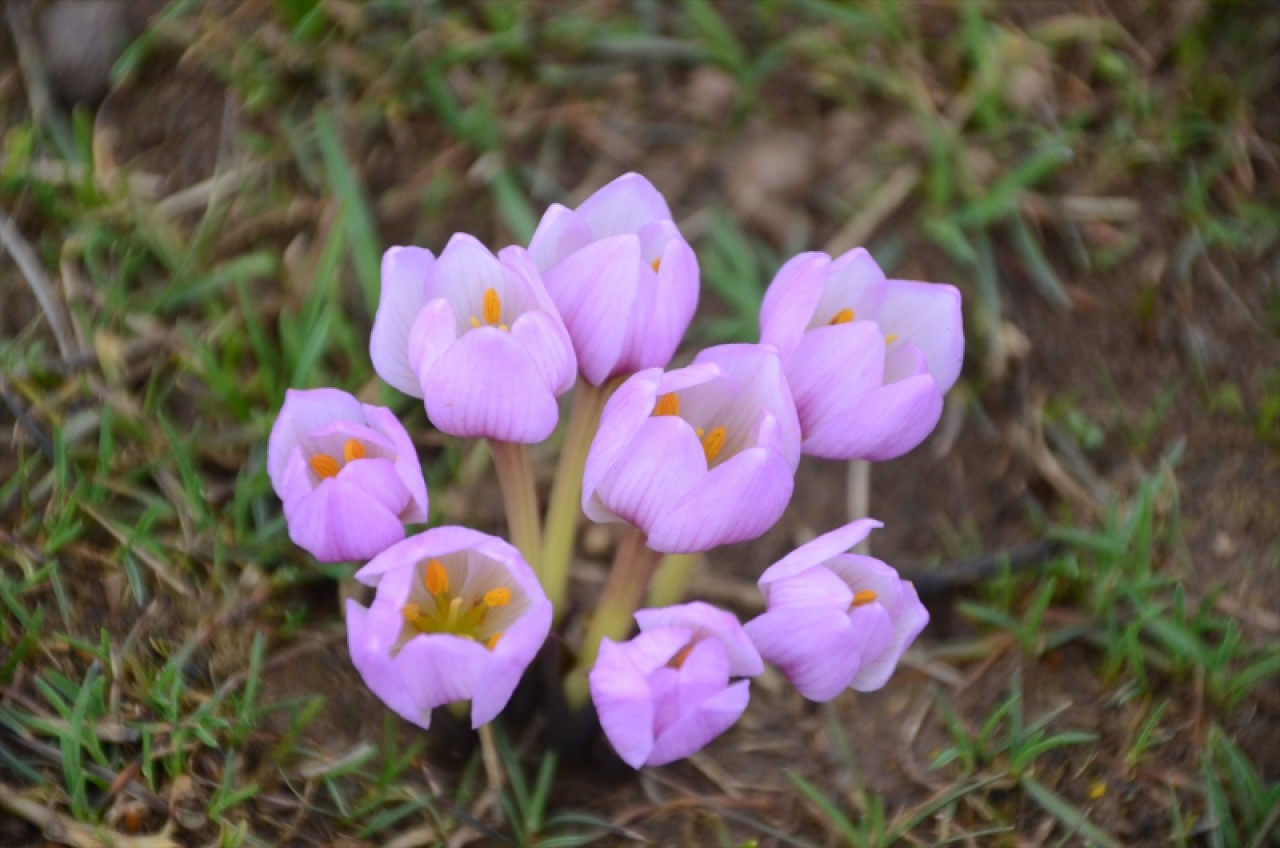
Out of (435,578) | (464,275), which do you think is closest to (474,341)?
(464,275)

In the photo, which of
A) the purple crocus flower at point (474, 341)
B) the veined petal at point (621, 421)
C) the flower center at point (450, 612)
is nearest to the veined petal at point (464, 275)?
the purple crocus flower at point (474, 341)

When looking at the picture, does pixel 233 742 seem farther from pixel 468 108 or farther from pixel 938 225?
pixel 938 225

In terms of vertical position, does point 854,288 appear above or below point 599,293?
below

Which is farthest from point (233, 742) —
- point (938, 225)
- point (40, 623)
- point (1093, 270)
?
point (1093, 270)

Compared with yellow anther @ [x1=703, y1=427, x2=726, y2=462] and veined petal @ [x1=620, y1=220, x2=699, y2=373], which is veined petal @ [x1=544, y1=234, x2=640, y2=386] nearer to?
veined petal @ [x1=620, y1=220, x2=699, y2=373]

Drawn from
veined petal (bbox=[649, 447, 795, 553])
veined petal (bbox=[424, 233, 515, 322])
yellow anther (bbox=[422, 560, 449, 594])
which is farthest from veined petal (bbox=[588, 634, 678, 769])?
veined petal (bbox=[424, 233, 515, 322])

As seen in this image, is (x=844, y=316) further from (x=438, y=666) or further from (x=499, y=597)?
(x=438, y=666)

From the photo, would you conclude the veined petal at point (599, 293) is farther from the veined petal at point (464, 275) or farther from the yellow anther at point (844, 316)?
the yellow anther at point (844, 316)
